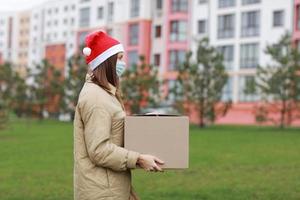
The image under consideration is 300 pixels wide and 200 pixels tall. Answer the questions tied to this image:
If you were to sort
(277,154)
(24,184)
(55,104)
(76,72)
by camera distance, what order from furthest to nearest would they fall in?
(55,104) → (76,72) → (277,154) → (24,184)

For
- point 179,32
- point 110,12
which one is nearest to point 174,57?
point 179,32

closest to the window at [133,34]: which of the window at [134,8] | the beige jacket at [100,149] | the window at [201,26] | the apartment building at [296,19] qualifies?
the window at [134,8]

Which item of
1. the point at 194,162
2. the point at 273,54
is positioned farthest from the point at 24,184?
the point at 273,54

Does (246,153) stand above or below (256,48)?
below

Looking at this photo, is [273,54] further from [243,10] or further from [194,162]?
[194,162]

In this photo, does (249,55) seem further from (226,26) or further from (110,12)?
(110,12)

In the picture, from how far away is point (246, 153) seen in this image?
18.7m

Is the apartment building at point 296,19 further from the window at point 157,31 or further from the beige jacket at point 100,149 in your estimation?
the beige jacket at point 100,149

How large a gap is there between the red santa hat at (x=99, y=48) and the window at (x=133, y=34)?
58.6m

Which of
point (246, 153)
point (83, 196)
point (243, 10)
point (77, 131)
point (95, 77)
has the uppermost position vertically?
point (243, 10)

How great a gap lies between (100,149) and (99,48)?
0.66 metres

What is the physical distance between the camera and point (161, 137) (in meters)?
3.68

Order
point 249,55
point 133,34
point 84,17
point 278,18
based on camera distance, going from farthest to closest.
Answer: point 84,17 → point 133,34 → point 249,55 → point 278,18

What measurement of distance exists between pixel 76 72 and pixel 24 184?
38877 millimetres
